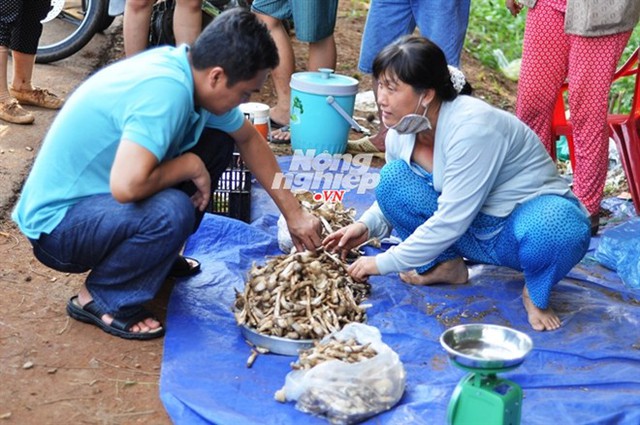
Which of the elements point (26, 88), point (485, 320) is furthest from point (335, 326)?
point (26, 88)

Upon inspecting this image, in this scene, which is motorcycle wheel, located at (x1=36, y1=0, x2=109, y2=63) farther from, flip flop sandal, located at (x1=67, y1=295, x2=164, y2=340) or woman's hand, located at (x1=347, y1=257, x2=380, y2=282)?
woman's hand, located at (x1=347, y1=257, x2=380, y2=282)

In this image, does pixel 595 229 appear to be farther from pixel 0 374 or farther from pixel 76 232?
pixel 0 374

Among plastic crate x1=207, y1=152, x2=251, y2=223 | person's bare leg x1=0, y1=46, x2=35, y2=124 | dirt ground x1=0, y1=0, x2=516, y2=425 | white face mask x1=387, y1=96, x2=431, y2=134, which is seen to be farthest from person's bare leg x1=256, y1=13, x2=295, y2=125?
white face mask x1=387, y1=96, x2=431, y2=134

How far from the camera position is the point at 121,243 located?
3.23 meters

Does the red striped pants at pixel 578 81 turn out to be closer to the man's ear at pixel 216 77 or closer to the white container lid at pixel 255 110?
the white container lid at pixel 255 110

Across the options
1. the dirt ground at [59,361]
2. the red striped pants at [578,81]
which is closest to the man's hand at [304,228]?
the dirt ground at [59,361]

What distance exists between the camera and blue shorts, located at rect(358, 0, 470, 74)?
17.2 feet

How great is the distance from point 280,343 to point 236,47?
1003 mm

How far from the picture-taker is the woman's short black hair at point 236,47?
9.96 ft

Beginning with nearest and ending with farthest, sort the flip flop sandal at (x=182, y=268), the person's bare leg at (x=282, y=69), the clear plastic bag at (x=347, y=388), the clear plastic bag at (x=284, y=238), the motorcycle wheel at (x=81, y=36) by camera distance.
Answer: the clear plastic bag at (x=347, y=388) → the flip flop sandal at (x=182, y=268) → the clear plastic bag at (x=284, y=238) → the person's bare leg at (x=282, y=69) → the motorcycle wheel at (x=81, y=36)

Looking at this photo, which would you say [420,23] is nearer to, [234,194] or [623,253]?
[234,194]

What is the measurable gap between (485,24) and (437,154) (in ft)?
20.4

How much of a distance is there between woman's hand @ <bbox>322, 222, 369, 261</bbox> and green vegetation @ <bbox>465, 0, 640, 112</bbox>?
169 inches

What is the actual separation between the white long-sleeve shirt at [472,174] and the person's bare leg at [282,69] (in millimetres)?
2550
